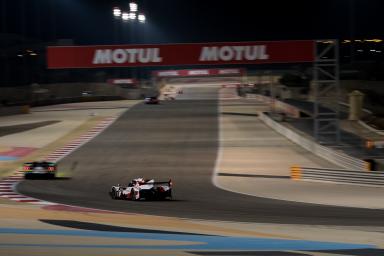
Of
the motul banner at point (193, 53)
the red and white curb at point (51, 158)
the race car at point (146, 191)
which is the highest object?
the motul banner at point (193, 53)

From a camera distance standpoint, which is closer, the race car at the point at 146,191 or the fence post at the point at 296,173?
the race car at the point at 146,191

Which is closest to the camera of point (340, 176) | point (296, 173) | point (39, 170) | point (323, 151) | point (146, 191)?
point (146, 191)

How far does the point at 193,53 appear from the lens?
31.9 metres

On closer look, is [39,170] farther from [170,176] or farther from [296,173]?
[296,173]

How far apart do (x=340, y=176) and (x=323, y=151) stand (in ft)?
27.9

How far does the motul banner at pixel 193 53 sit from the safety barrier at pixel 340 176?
26.1 ft

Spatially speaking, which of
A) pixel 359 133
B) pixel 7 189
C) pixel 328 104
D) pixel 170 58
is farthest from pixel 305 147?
pixel 328 104

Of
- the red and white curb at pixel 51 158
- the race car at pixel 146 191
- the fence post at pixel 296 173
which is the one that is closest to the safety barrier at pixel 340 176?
the fence post at pixel 296 173

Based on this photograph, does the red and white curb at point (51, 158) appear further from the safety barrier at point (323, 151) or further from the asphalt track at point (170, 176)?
the safety barrier at point (323, 151)

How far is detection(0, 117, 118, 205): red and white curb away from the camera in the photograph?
2091 cm

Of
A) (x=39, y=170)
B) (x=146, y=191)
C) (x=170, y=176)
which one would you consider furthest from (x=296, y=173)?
(x=39, y=170)

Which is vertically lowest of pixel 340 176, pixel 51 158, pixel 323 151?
pixel 51 158

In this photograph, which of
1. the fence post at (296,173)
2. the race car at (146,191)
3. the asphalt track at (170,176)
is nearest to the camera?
the asphalt track at (170,176)

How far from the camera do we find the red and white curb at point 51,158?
2091cm
